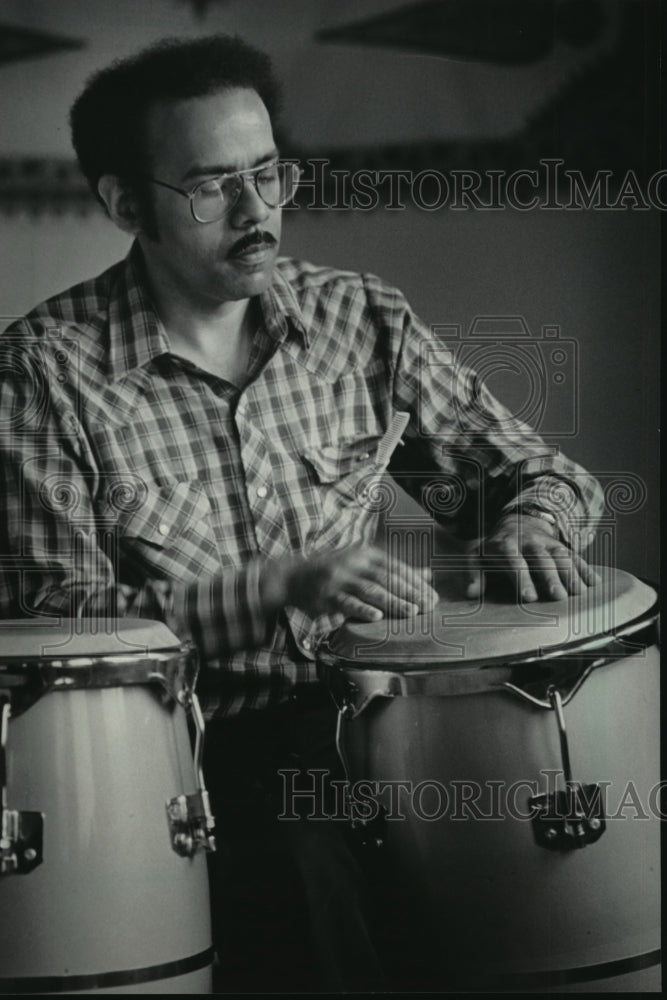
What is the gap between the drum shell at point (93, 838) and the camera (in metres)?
1.33

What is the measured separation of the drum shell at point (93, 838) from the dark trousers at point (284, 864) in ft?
0.39

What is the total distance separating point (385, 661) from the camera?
4.54ft

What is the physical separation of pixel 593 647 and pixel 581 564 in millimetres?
144

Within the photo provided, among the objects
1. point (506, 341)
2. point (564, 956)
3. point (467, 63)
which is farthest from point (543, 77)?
point (564, 956)

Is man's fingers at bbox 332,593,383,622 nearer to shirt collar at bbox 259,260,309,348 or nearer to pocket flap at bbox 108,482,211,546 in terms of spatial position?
pocket flap at bbox 108,482,211,546

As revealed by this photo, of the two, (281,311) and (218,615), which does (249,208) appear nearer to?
(281,311)

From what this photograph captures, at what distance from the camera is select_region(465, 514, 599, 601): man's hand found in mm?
1455

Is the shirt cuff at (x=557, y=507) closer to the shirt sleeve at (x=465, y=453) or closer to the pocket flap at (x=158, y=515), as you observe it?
the shirt sleeve at (x=465, y=453)

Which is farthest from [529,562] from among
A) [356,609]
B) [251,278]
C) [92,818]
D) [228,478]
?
[92,818]

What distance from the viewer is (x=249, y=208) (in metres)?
1.49

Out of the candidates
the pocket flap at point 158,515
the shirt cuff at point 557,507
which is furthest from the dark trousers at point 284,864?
the shirt cuff at point 557,507

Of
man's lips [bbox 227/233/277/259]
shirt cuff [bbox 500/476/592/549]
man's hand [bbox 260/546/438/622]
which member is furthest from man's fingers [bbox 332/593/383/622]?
man's lips [bbox 227/233/277/259]

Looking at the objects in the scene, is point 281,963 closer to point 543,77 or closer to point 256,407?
point 256,407

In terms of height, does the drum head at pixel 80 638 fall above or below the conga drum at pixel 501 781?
above
